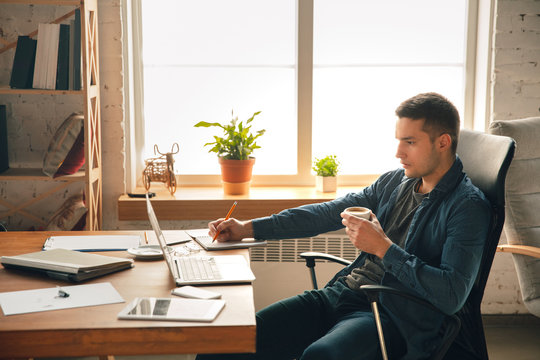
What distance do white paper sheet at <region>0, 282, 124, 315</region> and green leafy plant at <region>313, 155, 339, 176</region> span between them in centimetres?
177

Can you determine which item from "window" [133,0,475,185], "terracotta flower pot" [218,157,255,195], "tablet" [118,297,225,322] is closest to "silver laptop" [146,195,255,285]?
"tablet" [118,297,225,322]

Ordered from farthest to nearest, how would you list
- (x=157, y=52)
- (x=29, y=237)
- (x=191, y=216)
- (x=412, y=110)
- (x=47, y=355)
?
(x=157, y=52) < (x=191, y=216) < (x=29, y=237) < (x=412, y=110) < (x=47, y=355)

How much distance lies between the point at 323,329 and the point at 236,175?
1.35 m

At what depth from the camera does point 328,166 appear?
10.7 feet

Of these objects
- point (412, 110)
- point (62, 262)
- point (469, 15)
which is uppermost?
point (469, 15)

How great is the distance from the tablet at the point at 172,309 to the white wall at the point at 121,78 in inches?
65.3

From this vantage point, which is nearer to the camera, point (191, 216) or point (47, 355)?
point (47, 355)

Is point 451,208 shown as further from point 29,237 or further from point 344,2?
point 344,2

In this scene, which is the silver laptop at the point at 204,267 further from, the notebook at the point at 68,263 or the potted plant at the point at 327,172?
the potted plant at the point at 327,172

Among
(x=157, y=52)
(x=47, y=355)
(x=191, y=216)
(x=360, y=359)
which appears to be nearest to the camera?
→ (x=47, y=355)

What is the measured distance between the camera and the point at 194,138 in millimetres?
3408

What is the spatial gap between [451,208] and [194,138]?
1.90 m

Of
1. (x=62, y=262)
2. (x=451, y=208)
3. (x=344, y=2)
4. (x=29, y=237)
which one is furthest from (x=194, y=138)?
(x=451, y=208)

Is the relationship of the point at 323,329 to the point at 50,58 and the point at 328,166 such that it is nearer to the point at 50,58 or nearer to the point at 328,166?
the point at 328,166
